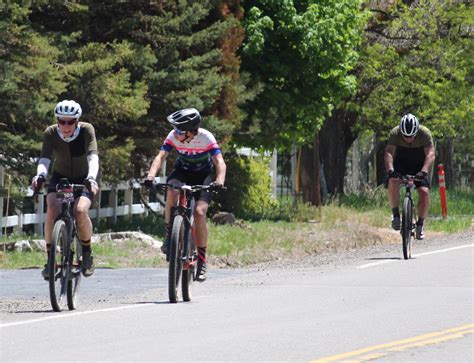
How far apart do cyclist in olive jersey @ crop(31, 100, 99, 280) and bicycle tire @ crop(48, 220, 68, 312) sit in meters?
0.14

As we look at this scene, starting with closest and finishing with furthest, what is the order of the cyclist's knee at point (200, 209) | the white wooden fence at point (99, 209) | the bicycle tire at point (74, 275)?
the bicycle tire at point (74, 275) → the cyclist's knee at point (200, 209) → the white wooden fence at point (99, 209)

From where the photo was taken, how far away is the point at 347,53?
27.7 metres

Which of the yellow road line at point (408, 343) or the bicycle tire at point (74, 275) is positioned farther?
the bicycle tire at point (74, 275)

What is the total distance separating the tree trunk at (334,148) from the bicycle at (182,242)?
22550 mm

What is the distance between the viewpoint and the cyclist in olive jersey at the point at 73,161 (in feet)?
41.4

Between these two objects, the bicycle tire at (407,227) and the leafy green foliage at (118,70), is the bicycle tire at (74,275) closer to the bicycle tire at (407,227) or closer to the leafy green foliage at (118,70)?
the leafy green foliage at (118,70)

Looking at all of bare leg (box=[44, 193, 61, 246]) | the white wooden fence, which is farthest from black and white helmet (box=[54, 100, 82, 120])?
the white wooden fence

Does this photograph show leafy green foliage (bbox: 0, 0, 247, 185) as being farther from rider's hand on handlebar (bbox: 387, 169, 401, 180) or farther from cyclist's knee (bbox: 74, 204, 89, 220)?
cyclist's knee (bbox: 74, 204, 89, 220)

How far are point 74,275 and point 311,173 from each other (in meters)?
18.6

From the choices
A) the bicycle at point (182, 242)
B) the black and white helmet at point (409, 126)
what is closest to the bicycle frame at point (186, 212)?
the bicycle at point (182, 242)

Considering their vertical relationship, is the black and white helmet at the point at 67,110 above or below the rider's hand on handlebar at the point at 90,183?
above

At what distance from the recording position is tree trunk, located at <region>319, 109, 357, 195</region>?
3622 centimetres

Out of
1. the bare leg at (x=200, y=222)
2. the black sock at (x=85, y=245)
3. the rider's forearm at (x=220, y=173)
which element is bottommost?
the black sock at (x=85, y=245)

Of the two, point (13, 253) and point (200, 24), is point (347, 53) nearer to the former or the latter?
point (200, 24)
